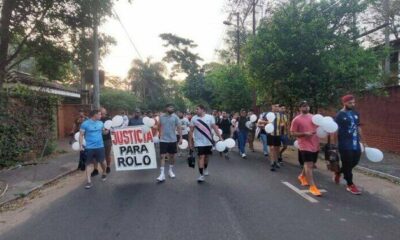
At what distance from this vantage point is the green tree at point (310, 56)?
15.2 metres

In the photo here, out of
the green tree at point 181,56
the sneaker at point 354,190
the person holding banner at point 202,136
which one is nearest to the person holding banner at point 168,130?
the person holding banner at point 202,136

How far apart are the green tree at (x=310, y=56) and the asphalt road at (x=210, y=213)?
20.0 ft

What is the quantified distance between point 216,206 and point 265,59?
961 centimetres

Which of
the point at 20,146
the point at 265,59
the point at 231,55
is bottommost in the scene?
the point at 20,146

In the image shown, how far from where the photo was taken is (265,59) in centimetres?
1609

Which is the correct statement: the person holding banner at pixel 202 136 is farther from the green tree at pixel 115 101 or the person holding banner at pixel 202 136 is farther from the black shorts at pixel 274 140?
the green tree at pixel 115 101

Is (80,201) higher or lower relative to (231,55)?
lower

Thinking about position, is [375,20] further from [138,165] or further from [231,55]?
[231,55]

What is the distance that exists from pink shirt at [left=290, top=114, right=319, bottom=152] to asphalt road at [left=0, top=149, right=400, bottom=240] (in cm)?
94

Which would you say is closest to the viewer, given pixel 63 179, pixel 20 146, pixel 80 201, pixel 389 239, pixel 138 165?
pixel 389 239

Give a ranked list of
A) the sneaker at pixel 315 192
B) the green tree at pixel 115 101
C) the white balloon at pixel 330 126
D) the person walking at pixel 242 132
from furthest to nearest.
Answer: the green tree at pixel 115 101 < the person walking at pixel 242 132 < the white balloon at pixel 330 126 < the sneaker at pixel 315 192

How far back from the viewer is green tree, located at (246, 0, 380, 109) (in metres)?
15.2

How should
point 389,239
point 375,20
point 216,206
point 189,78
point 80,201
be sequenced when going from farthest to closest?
1. point 189,78
2. point 375,20
3. point 80,201
4. point 216,206
5. point 389,239

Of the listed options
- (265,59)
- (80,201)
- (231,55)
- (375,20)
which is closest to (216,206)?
(80,201)
